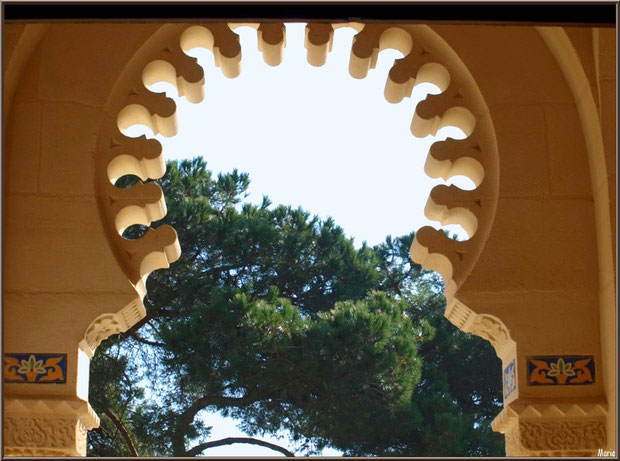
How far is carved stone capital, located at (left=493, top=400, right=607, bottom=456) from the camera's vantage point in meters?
5.56

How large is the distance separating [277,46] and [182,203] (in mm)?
10580

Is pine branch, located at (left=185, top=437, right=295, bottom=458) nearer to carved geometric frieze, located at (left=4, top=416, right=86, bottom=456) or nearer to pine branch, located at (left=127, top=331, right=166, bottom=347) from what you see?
pine branch, located at (left=127, top=331, right=166, bottom=347)

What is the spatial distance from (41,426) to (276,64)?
243 centimetres

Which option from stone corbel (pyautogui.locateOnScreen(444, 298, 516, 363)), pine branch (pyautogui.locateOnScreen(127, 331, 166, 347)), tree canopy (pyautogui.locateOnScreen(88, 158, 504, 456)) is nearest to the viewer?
stone corbel (pyautogui.locateOnScreen(444, 298, 516, 363))

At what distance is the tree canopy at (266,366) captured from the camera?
14.5m

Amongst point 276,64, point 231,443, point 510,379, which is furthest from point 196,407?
point 510,379

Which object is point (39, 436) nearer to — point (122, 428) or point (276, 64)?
point (276, 64)

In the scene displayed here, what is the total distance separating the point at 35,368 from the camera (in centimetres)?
563

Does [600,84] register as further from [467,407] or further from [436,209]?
[467,407]

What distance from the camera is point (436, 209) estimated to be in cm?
597

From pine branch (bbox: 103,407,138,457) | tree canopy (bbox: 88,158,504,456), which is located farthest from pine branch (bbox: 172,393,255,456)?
pine branch (bbox: 103,407,138,457)

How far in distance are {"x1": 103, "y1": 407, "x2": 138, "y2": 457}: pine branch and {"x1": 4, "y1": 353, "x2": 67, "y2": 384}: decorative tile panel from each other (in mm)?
8976

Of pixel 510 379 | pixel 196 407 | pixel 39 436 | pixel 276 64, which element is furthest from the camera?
pixel 196 407

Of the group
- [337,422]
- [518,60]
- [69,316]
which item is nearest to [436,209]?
[518,60]
